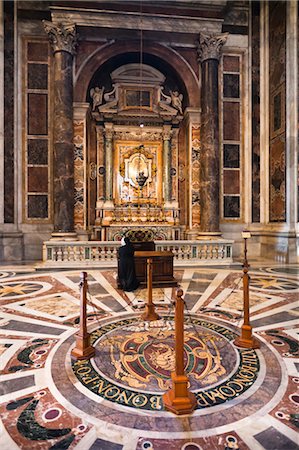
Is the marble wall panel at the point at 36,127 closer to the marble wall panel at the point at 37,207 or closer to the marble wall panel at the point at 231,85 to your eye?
the marble wall panel at the point at 37,207

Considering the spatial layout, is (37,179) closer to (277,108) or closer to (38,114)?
(38,114)

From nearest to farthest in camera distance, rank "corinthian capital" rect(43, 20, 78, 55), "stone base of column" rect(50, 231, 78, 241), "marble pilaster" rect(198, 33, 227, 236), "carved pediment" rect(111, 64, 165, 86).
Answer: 1. "stone base of column" rect(50, 231, 78, 241)
2. "corinthian capital" rect(43, 20, 78, 55)
3. "marble pilaster" rect(198, 33, 227, 236)
4. "carved pediment" rect(111, 64, 165, 86)

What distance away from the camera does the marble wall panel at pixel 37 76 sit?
11500 millimetres

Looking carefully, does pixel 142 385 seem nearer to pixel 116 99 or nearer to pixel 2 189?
pixel 2 189

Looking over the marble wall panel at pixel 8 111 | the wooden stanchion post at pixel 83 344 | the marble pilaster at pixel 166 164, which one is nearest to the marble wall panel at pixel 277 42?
the marble pilaster at pixel 166 164

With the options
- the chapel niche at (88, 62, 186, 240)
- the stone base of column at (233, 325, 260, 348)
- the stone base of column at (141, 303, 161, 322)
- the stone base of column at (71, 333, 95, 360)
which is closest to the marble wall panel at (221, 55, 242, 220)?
the chapel niche at (88, 62, 186, 240)

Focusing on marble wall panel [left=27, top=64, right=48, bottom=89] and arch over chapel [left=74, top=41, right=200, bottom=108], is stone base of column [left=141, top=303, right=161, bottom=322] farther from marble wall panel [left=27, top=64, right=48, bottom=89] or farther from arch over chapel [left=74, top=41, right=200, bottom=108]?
marble wall panel [left=27, top=64, right=48, bottom=89]

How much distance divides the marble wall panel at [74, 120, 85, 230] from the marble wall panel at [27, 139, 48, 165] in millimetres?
1289

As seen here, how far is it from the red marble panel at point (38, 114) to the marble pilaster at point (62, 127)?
3.96 feet

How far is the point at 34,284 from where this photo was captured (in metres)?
6.97

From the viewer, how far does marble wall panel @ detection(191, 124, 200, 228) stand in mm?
12102

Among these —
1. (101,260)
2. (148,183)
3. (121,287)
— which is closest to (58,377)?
(121,287)

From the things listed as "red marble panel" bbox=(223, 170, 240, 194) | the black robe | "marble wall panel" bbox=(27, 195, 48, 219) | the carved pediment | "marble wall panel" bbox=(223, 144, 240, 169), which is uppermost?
the carved pediment

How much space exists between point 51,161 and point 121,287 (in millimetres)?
7334
